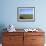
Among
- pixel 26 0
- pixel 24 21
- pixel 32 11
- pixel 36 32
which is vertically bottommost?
pixel 36 32

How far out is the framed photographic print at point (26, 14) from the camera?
4277mm

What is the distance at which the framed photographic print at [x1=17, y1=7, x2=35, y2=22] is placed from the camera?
4277 mm

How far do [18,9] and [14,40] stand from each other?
1.09 m

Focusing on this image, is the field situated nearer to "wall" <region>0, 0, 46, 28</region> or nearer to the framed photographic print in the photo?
the framed photographic print

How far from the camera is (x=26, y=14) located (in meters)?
4.30

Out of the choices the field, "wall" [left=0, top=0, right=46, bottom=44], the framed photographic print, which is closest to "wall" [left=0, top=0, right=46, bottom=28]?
"wall" [left=0, top=0, right=46, bottom=44]

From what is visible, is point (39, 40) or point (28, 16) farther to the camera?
point (28, 16)

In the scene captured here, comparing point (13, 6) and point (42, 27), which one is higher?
point (13, 6)

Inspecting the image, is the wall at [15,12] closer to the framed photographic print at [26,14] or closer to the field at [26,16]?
the framed photographic print at [26,14]

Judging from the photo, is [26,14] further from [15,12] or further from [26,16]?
[15,12]

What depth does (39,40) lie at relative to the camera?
3811mm

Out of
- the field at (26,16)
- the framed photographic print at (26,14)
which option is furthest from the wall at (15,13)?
the field at (26,16)

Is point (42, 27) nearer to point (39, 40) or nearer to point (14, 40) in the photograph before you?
point (39, 40)

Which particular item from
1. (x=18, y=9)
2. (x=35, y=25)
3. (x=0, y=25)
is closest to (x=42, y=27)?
(x=35, y=25)
